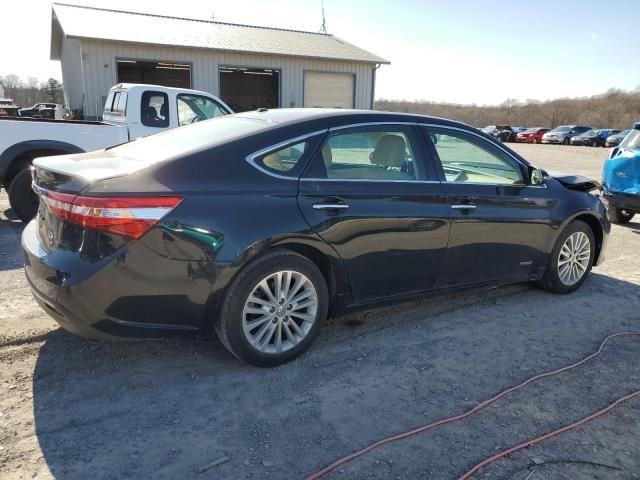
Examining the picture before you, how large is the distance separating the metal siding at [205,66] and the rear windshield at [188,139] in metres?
14.5

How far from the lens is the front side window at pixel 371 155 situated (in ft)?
12.0

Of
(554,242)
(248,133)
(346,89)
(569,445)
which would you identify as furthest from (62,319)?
(346,89)

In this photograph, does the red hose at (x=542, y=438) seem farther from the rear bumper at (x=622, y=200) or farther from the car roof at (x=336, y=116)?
the rear bumper at (x=622, y=200)

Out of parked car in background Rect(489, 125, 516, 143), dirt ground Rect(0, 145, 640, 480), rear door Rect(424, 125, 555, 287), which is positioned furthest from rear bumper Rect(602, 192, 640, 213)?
parked car in background Rect(489, 125, 516, 143)

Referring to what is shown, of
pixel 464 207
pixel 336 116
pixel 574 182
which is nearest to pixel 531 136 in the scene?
pixel 574 182

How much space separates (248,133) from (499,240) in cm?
230

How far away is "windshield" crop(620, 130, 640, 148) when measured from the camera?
8305 millimetres

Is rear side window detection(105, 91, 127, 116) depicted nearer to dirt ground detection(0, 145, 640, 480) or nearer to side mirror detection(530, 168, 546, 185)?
dirt ground detection(0, 145, 640, 480)

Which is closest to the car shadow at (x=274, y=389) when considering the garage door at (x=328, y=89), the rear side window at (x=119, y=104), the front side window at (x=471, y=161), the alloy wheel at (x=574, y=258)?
the alloy wheel at (x=574, y=258)

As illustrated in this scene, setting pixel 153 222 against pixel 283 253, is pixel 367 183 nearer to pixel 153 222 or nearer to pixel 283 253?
pixel 283 253

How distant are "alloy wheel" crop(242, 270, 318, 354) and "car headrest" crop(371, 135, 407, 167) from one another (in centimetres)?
109

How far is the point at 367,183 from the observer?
367 centimetres

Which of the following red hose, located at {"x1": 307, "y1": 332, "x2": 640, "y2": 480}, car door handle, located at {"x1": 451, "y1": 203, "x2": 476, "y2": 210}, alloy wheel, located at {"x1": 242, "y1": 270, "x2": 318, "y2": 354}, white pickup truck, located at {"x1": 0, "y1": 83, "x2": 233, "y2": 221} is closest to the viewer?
red hose, located at {"x1": 307, "y1": 332, "x2": 640, "y2": 480}

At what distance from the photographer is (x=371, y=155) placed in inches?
153
